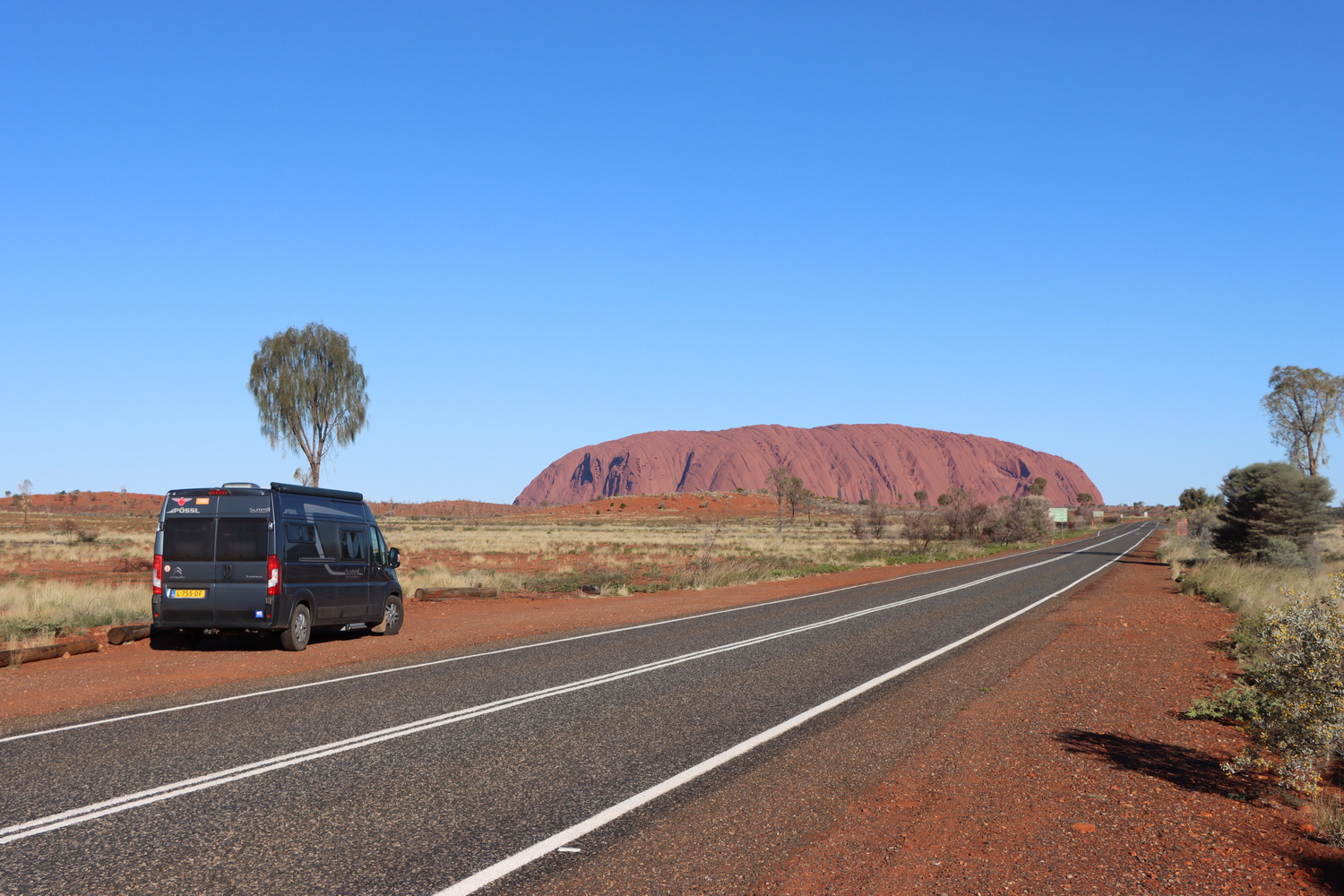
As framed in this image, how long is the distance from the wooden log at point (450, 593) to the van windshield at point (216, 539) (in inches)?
355

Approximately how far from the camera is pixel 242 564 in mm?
13234

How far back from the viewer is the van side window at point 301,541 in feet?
44.6

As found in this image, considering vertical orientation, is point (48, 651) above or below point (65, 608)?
below

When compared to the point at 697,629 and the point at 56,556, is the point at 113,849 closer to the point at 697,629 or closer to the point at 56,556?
the point at 697,629

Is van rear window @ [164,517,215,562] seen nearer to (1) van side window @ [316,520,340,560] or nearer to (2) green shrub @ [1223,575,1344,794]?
(1) van side window @ [316,520,340,560]

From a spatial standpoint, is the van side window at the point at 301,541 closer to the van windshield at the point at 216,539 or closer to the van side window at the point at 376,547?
the van windshield at the point at 216,539

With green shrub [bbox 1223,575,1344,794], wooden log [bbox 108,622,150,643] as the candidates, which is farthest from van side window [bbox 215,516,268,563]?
green shrub [bbox 1223,575,1344,794]

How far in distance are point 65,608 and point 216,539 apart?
269 inches

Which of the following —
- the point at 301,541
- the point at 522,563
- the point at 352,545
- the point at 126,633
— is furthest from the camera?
the point at 522,563

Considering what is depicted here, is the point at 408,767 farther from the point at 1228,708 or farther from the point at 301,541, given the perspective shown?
the point at 301,541

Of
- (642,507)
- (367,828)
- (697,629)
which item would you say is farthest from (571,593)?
(642,507)

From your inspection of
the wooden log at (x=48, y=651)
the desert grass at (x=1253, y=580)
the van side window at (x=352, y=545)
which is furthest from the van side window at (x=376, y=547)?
the desert grass at (x=1253, y=580)

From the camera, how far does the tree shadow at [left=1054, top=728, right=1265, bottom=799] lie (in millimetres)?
6455

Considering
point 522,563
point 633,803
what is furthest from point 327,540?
point 522,563
